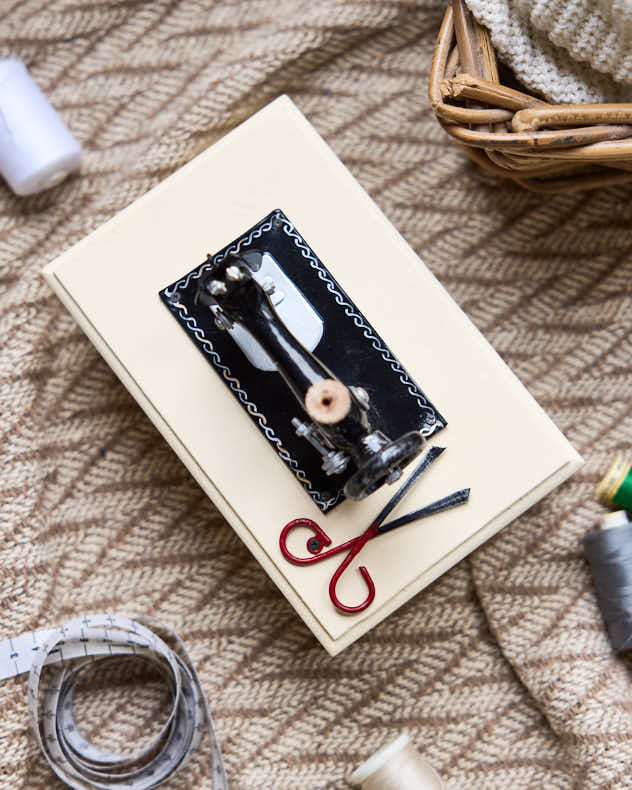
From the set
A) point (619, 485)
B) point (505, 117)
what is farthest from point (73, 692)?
point (505, 117)

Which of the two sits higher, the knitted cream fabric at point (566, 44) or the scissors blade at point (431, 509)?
the knitted cream fabric at point (566, 44)

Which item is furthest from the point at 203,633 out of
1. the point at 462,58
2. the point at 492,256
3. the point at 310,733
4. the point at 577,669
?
the point at 462,58

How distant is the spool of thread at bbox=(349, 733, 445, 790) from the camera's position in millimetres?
852

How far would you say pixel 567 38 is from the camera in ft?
2.62

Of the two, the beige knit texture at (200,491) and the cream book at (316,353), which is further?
the beige knit texture at (200,491)

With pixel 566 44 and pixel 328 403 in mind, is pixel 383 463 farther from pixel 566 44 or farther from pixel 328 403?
pixel 566 44

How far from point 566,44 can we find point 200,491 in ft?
1.86

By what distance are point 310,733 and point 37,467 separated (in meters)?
0.40

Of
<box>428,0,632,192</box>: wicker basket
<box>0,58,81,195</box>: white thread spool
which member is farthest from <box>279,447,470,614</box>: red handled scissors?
<box>0,58,81,195</box>: white thread spool

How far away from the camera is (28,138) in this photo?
897mm

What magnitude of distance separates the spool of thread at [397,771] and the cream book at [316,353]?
140 mm

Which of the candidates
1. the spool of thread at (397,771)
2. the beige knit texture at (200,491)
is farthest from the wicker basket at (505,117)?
the spool of thread at (397,771)

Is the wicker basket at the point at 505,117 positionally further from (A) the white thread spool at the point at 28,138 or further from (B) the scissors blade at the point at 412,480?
(A) the white thread spool at the point at 28,138

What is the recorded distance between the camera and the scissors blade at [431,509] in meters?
0.81
